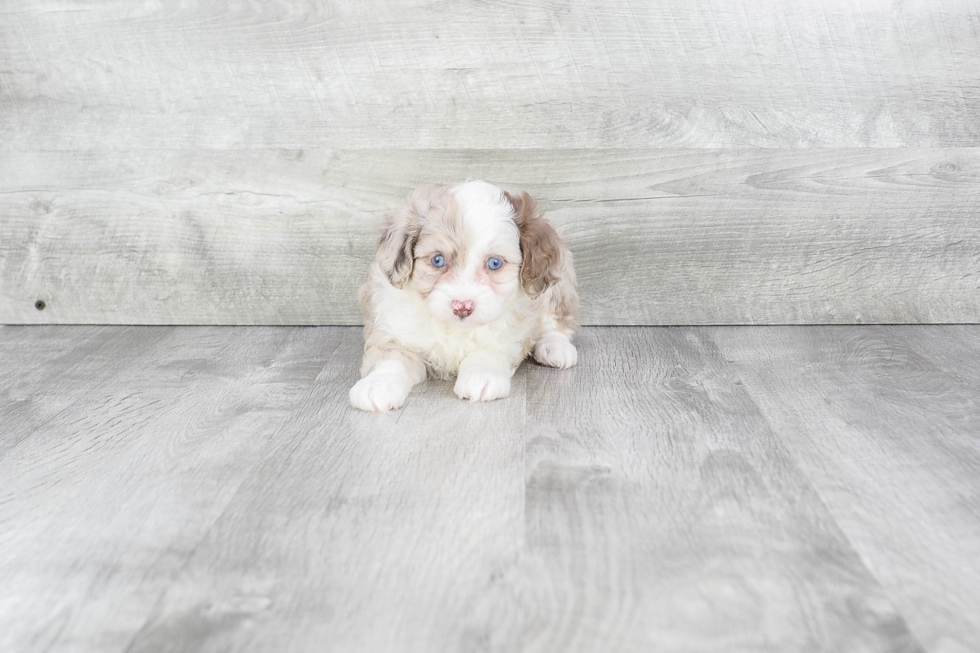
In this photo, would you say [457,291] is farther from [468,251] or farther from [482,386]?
[482,386]

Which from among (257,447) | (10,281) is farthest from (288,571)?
(10,281)

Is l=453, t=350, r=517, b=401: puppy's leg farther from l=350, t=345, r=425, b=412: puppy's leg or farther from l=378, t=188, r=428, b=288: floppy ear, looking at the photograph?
l=378, t=188, r=428, b=288: floppy ear

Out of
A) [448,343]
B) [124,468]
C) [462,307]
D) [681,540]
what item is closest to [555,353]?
[448,343]

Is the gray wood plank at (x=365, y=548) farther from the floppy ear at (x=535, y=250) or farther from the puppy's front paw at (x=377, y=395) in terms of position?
the floppy ear at (x=535, y=250)

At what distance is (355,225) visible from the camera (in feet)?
8.37

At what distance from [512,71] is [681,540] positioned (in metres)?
1.58

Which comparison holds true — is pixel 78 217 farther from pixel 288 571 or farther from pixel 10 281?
pixel 288 571

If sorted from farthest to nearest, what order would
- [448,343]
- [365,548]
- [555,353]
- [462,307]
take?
[555,353] → [448,343] → [462,307] → [365,548]

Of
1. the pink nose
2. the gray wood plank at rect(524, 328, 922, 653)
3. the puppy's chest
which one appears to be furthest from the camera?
the puppy's chest

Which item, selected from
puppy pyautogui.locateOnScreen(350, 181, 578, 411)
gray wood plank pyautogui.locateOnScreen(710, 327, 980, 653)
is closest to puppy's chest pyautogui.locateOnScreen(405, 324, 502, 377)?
puppy pyautogui.locateOnScreen(350, 181, 578, 411)

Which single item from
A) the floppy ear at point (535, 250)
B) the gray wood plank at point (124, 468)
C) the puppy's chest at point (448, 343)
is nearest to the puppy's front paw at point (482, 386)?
the puppy's chest at point (448, 343)

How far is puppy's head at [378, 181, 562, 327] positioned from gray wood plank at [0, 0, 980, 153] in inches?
24.8

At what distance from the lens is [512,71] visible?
2.42m

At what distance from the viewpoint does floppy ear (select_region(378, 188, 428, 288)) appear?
186 cm
